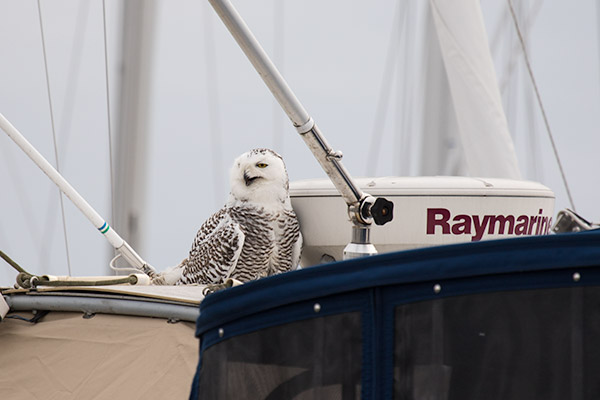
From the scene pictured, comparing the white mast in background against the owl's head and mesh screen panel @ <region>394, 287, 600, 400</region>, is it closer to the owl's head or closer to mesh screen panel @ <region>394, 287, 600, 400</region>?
the owl's head

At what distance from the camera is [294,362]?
51.1 inches

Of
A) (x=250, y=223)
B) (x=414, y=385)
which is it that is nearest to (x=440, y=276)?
(x=414, y=385)

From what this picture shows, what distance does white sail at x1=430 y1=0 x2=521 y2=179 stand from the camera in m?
3.87

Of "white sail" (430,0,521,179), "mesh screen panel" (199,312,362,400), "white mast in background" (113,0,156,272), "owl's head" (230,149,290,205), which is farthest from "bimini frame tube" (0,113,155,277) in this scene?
"mesh screen panel" (199,312,362,400)

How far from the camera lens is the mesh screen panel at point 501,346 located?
1.14m

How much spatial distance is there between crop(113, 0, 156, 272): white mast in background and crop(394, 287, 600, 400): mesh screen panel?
3.28 metres

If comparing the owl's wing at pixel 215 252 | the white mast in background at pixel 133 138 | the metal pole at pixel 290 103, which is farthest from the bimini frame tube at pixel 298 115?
the white mast in background at pixel 133 138

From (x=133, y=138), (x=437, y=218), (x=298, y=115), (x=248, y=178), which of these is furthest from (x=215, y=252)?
(x=133, y=138)

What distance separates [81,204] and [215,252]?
81 cm

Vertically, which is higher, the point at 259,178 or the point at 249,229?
the point at 259,178

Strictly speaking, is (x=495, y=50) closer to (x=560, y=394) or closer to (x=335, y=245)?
(x=335, y=245)

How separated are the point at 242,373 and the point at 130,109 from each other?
3236 millimetres

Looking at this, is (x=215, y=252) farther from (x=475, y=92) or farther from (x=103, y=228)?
(x=475, y=92)

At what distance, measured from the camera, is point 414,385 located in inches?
47.9
